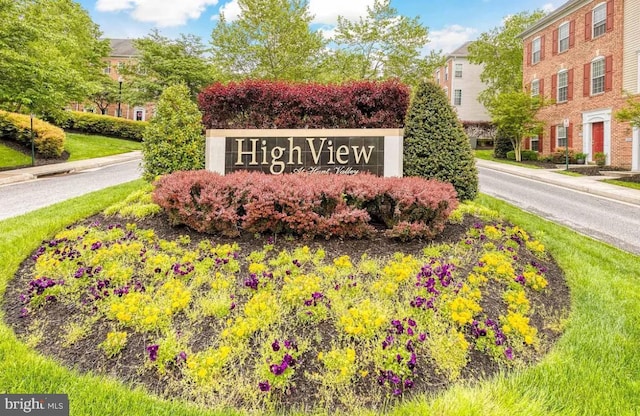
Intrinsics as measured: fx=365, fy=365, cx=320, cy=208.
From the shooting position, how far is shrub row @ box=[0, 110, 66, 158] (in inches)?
603

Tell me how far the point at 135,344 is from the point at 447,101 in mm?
5501

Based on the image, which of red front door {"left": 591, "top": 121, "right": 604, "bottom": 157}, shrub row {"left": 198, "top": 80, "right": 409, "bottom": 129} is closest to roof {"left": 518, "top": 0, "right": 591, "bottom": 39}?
red front door {"left": 591, "top": 121, "right": 604, "bottom": 157}

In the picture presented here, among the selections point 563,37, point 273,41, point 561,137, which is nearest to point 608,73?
point 561,137

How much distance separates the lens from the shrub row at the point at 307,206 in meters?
4.12

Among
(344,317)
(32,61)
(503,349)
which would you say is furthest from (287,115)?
(32,61)

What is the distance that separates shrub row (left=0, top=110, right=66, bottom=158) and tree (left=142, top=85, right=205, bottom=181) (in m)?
12.2

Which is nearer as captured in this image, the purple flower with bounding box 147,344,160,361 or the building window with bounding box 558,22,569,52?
the purple flower with bounding box 147,344,160,361

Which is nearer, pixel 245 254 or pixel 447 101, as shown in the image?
pixel 245 254

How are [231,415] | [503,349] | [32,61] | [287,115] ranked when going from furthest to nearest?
[32,61], [287,115], [503,349], [231,415]

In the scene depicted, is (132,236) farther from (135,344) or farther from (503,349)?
(503,349)

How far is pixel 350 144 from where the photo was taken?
6.13 metres

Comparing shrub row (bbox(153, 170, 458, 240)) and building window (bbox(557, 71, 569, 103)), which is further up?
building window (bbox(557, 71, 569, 103))

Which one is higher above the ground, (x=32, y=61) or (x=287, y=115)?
(x=32, y=61)

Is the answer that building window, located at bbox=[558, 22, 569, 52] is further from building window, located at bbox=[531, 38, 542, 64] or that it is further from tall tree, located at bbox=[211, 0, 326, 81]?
tall tree, located at bbox=[211, 0, 326, 81]
